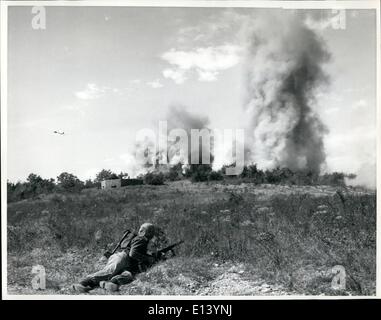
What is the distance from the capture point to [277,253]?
7594 millimetres

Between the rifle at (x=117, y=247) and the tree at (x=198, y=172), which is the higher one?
the tree at (x=198, y=172)

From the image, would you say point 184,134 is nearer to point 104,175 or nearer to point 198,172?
point 198,172

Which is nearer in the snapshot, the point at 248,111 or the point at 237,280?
the point at 237,280

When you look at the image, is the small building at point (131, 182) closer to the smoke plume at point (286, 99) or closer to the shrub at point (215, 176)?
the shrub at point (215, 176)

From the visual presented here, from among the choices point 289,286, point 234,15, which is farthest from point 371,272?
point 234,15

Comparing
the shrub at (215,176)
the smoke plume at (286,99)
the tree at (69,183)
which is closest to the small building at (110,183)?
the tree at (69,183)

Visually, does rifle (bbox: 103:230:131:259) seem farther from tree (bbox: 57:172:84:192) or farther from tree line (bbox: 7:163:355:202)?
tree (bbox: 57:172:84:192)

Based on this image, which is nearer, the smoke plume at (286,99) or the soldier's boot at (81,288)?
the soldier's boot at (81,288)

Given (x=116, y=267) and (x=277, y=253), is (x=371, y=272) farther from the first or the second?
(x=116, y=267)

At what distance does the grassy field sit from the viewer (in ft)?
24.6

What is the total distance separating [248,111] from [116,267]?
352 cm

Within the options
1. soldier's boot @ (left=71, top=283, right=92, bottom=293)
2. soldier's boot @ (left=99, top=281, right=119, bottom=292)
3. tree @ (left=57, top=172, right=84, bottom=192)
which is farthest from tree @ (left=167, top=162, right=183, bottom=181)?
soldier's boot @ (left=71, top=283, right=92, bottom=293)

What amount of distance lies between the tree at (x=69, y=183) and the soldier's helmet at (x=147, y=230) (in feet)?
4.35

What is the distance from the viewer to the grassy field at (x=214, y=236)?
750 centimetres
